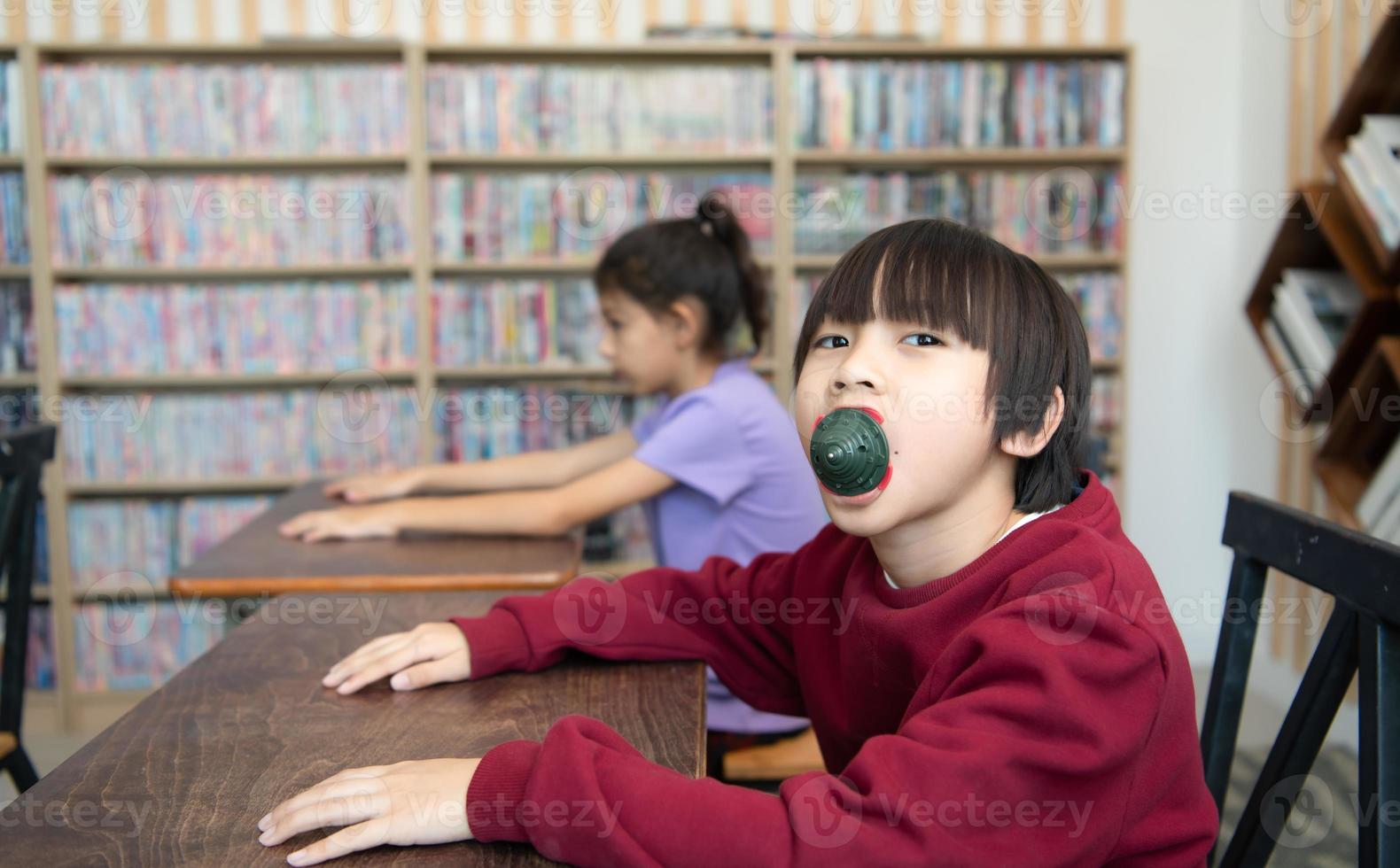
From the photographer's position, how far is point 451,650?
0.97m

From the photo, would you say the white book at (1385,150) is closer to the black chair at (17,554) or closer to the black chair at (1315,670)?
the black chair at (1315,670)

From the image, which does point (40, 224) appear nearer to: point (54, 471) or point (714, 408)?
point (54, 471)

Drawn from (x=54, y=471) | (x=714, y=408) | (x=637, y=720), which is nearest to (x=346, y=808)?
(x=637, y=720)

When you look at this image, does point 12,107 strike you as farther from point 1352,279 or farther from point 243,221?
point 1352,279

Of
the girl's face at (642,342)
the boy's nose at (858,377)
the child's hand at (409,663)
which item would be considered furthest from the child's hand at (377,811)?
the girl's face at (642,342)

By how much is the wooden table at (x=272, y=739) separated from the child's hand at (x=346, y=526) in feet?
1.69

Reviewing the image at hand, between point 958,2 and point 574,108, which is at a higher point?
point 958,2

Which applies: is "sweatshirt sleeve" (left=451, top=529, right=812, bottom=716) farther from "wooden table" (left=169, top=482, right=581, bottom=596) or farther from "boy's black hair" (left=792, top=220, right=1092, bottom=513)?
"wooden table" (left=169, top=482, right=581, bottom=596)

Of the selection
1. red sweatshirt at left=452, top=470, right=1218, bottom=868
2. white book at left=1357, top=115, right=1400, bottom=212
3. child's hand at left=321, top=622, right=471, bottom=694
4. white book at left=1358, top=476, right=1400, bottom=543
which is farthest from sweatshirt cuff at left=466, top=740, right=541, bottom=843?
white book at left=1357, top=115, right=1400, bottom=212

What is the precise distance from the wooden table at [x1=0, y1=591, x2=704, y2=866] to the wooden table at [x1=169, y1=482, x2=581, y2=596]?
26 centimetres

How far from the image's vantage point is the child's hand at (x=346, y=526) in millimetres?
1650

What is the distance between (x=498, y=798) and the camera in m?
0.69

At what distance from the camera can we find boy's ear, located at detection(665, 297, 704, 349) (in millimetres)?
1873

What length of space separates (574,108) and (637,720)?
8.23 feet
